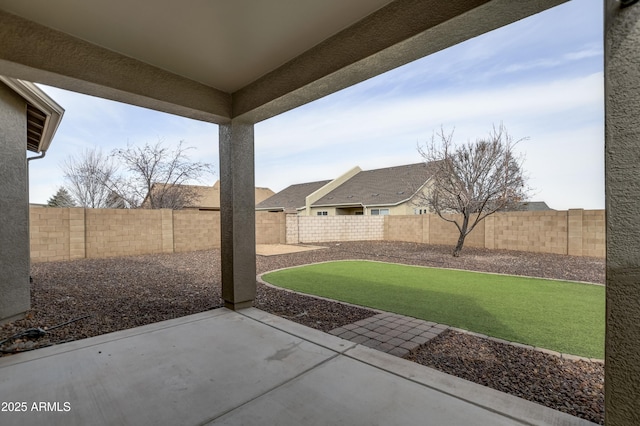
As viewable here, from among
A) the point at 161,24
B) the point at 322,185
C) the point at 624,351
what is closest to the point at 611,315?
the point at 624,351

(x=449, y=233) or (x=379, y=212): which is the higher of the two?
(x=379, y=212)

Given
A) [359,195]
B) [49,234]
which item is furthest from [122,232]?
[359,195]

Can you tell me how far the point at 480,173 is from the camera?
11.0 m

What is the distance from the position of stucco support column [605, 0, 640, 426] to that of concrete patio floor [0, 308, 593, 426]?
76 cm

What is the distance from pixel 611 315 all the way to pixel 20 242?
20.6ft

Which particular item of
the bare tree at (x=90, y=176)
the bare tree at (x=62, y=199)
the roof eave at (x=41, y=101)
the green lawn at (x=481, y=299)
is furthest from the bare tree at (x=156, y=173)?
the green lawn at (x=481, y=299)

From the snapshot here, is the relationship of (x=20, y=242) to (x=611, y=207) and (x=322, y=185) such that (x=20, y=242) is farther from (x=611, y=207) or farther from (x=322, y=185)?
(x=322, y=185)

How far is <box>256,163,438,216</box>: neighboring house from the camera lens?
21516mm

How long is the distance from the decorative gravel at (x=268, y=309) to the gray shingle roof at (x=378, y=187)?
11373 mm

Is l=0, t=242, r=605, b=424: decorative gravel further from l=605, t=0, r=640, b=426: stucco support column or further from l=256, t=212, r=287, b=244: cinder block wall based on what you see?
l=256, t=212, r=287, b=244: cinder block wall

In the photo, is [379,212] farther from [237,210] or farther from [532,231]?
[237,210]

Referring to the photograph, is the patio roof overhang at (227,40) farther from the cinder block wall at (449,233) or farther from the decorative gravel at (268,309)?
the cinder block wall at (449,233)

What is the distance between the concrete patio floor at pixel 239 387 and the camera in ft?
6.91

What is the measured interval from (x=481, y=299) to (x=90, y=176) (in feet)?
77.0
